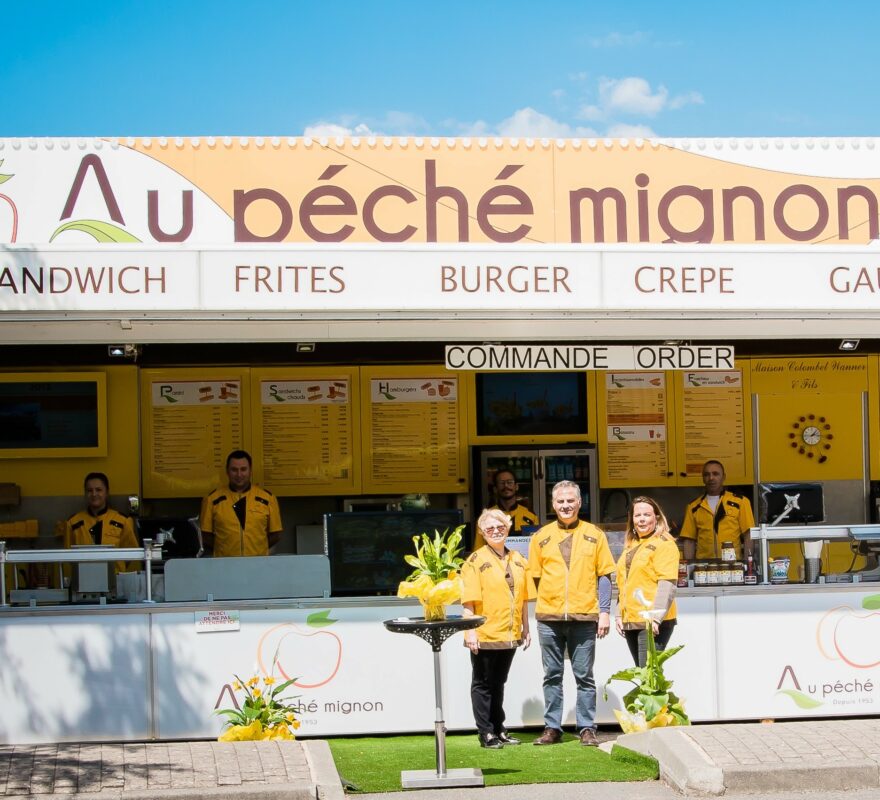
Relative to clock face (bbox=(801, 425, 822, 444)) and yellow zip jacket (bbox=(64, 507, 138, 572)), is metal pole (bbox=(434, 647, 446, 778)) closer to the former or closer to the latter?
yellow zip jacket (bbox=(64, 507, 138, 572))

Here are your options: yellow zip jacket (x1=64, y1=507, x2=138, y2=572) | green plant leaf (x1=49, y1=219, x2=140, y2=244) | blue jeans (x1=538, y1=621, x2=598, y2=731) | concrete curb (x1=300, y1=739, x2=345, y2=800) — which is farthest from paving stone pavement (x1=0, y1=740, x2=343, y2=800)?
green plant leaf (x1=49, y1=219, x2=140, y2=244)

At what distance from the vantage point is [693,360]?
9.92 m

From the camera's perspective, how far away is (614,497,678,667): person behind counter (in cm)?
788

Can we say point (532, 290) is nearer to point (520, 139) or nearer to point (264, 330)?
point (264, 330)

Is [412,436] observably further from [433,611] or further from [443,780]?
[443,780]

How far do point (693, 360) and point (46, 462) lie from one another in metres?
5.49

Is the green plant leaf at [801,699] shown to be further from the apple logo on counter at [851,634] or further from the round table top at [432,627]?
the round table top at [432,627]

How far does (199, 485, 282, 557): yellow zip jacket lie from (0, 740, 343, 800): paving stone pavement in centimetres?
317

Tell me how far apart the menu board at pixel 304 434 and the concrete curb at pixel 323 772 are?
183 inches

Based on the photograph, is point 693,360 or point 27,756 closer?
point 27,756

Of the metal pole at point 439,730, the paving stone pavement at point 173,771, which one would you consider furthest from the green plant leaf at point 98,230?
the metal pole at point 439,730

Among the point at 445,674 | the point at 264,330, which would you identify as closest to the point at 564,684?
the point at 445,674

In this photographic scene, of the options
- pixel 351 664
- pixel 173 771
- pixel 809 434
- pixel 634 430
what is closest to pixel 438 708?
pixel 173 771

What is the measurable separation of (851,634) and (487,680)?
8.14ft
